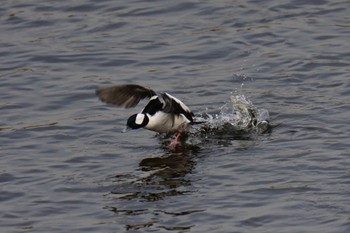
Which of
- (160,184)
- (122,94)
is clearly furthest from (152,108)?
(160,184)

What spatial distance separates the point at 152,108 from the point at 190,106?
37.8 inches

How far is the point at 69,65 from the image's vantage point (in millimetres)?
14023

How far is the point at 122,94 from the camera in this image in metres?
11.0

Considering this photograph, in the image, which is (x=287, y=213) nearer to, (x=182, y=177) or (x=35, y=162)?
(x=182, y=177)

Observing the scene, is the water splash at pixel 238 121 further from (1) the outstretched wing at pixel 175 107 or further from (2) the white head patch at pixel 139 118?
(2) the white head patch at pixel 139 118

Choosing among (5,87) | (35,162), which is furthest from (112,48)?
(35,162)

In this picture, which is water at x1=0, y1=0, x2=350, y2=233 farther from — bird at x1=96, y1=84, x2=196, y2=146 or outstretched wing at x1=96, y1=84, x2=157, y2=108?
outstretched wing at x1=96, y1=84, x2=157, y2=108

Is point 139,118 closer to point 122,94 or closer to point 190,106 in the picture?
point 122,94

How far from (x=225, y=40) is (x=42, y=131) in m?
4.10

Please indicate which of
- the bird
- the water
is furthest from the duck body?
the water

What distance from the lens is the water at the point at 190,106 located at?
346 inches

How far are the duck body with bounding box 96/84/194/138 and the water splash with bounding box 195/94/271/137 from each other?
27 cm

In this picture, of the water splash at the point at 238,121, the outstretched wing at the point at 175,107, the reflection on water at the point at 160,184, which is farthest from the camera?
the water splash at the point at 238,121

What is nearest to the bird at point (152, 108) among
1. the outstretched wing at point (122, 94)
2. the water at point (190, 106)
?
the outstretched wing at point (122, 94)
